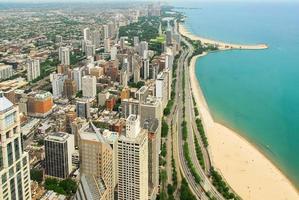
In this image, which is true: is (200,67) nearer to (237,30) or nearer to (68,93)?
(68,93)

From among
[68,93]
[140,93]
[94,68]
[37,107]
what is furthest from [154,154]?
[94,68]

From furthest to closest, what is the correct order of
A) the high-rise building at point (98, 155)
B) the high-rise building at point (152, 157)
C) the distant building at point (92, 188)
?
the high-rise building at point (152, 157)
the high-rise building at point (98, 155)
the distant building at point (92, 188)

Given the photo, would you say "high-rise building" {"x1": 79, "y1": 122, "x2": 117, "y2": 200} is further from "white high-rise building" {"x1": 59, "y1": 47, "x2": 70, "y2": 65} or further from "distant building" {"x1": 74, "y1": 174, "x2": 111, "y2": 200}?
"white high-rise building" {"x1": 59, "y1": 47, "x2": 70, "y2": 65}

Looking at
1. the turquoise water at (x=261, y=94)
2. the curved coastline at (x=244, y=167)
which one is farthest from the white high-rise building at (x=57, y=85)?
the curved coastline at (x=244, y=167)

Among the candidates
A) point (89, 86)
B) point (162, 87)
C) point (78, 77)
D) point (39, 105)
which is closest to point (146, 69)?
point (78, 77)

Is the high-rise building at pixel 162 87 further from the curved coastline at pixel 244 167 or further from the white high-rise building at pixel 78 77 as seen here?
the white high-rise building at pixel 78 77

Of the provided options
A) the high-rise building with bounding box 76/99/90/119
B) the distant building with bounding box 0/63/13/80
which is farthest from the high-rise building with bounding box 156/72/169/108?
the distant building with bounding box 0/63/13/80
